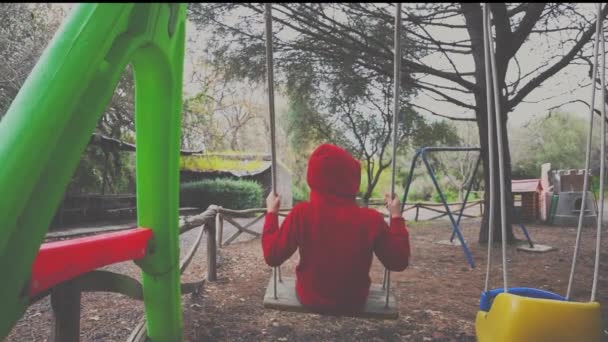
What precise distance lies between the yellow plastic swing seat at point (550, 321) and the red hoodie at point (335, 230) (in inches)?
16.4

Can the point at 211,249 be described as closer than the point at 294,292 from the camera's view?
No

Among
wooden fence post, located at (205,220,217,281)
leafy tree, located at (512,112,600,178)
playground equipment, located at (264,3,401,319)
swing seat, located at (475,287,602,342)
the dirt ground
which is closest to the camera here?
swing seat, located at (475,287,602,342)

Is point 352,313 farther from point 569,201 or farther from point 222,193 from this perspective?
point 222,193

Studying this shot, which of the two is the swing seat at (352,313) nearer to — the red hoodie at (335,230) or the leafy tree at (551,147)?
the red hoodie at (335,230)

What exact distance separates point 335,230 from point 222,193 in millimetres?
8128

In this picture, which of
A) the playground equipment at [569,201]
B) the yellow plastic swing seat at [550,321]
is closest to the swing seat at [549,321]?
the yellow plastic swing seat at [550,321]

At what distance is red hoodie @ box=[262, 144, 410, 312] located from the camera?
1.29 m

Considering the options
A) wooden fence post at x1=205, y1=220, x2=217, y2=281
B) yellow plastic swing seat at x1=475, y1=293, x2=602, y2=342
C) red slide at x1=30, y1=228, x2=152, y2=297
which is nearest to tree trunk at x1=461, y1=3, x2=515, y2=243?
wooden fence post at x1=205, y1=220, x2=217, y2=281

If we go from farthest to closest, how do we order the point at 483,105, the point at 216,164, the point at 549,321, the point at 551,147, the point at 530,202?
1. the point at 551,147
2. the point at 216,164
3. the point at 530,202
4. the point at 483,105
5. the point at 549,321

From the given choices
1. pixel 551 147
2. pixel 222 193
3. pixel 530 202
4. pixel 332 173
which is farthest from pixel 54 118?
pixel 551 147

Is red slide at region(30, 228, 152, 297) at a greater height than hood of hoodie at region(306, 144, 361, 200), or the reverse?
hood of hoodie at region(306, 144, 361, 200)

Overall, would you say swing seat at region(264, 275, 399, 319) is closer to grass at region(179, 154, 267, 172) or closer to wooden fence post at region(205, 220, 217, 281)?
wooden fence post at region(205, 220, 217, 281)

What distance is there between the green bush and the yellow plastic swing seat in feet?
26.3

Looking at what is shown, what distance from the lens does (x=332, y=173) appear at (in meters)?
1.28
